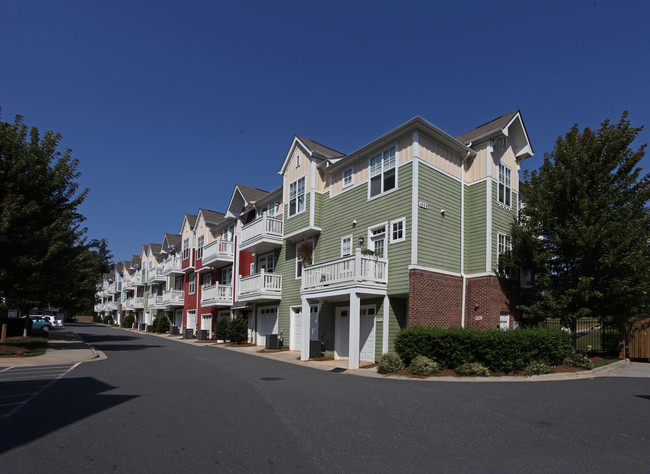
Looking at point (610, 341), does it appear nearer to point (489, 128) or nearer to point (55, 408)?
point (489, 128)

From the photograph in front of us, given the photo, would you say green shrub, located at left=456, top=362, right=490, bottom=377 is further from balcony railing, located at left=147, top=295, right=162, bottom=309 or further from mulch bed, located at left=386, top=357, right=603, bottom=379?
balcony railing, located at left=147, top=295, right=162, bottom=309

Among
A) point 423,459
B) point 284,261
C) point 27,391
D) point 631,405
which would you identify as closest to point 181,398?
point 27,391

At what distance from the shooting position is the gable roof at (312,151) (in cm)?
2392

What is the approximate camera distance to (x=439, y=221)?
19312 mm

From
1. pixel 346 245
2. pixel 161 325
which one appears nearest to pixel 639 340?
pixel 346 245

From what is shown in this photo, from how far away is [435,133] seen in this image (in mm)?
19156

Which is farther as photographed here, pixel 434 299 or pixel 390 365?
pixel 434 299

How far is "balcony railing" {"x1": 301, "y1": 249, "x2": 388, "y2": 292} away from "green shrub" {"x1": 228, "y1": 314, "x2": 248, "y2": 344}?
455 inches

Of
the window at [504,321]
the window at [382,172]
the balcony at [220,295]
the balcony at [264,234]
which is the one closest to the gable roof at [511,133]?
the window at [382,172]

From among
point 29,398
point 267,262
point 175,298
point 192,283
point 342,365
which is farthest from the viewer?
point 175,298

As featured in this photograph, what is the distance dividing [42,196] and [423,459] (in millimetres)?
21648

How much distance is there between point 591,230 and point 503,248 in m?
4.03

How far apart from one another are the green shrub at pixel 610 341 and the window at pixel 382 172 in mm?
11011

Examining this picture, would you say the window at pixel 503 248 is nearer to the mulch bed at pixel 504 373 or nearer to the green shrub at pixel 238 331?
the mulch bed at pixel 504 373
